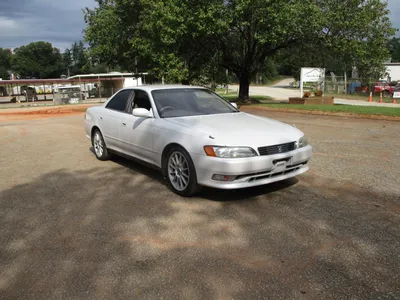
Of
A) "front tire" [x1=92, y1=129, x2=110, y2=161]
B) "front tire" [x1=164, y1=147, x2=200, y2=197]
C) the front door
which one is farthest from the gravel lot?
"front tire" [x1=92, y1=129, x2=110, y2=161]

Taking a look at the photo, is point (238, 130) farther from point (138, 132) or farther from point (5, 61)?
point (5, 61)

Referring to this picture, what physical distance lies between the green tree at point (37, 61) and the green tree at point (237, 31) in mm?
129191

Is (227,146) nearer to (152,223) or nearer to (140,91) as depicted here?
(152,223)

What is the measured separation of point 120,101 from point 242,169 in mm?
3167

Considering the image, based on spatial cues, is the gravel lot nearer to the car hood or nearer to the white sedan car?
the white sedan car

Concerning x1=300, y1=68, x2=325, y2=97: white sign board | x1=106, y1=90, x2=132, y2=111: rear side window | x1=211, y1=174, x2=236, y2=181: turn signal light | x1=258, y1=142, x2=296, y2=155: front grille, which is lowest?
x1=211, y1=174, x2=236, y2=181: turn signal light

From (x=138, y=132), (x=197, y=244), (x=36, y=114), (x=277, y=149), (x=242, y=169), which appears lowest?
(x=197, y=244)

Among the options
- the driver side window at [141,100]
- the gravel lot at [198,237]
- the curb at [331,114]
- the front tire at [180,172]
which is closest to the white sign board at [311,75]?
the curb at [331,114]

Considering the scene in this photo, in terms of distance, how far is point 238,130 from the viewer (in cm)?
491

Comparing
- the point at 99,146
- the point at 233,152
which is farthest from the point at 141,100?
the point at 233,152

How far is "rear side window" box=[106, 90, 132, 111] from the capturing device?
259 inches

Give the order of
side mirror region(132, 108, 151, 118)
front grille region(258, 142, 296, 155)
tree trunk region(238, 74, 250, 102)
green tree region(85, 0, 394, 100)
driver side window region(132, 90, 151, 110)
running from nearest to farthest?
front grille region(258, 142, 296, 155) → side mirror region(132, 108, 151, 118) → driver side window region(132, 90, 151, 110) → green tree region(85, 0, 394, 100) → tree trunk region(238, 74, 250, 102)

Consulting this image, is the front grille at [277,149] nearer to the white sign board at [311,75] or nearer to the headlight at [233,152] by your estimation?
the headlight at [233,152]

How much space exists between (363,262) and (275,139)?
1938 mm
